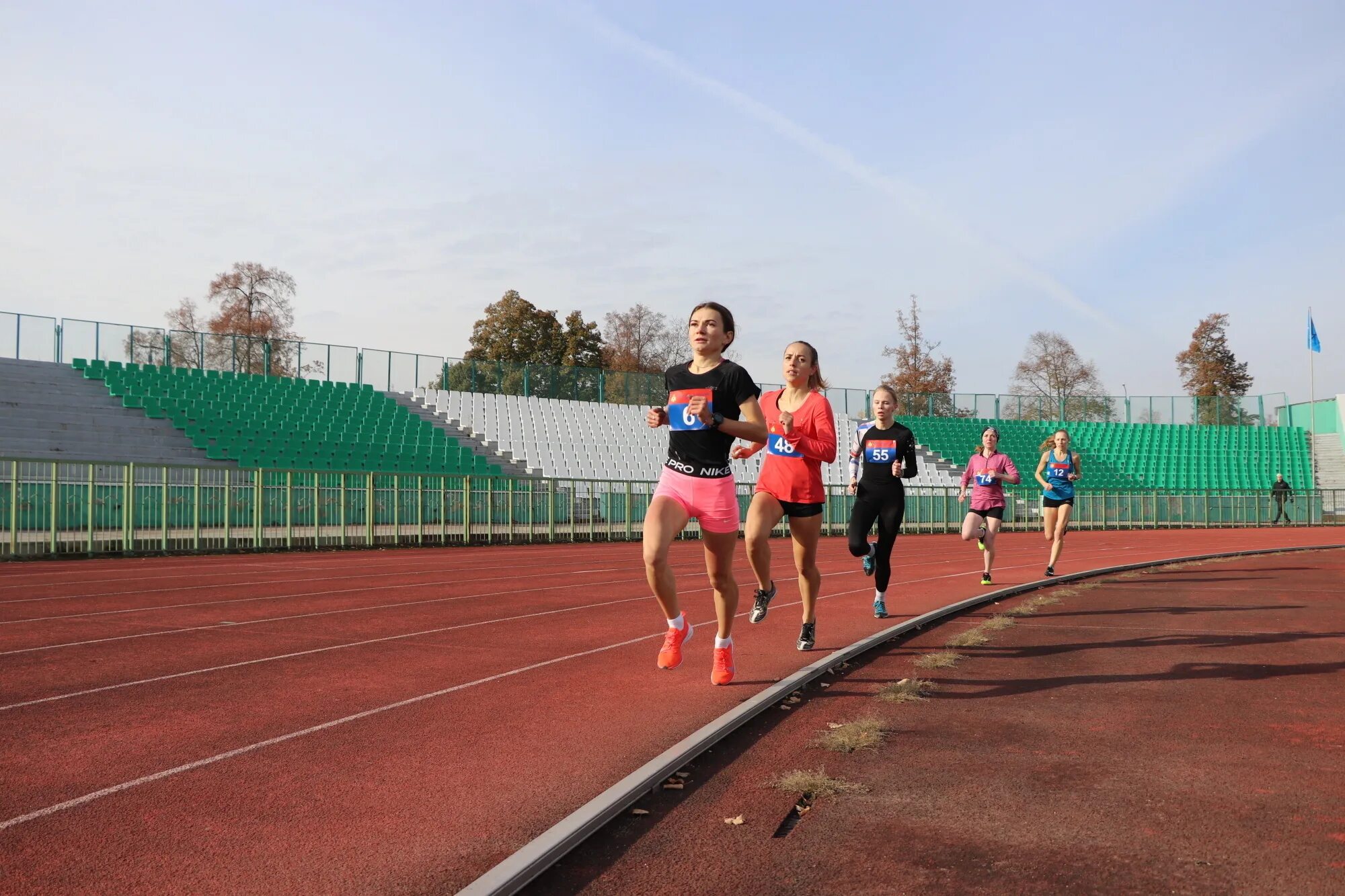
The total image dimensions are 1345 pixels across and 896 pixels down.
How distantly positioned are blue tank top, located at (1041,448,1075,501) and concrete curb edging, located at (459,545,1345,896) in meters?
6.59

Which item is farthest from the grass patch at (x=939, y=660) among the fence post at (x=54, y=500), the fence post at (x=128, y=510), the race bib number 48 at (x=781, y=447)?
the fence post at (x=128, y=510)

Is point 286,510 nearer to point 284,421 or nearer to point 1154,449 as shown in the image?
point 284,421

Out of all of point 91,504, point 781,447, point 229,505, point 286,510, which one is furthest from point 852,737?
point 286,510

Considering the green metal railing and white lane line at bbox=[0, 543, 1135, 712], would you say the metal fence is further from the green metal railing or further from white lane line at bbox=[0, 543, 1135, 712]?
white lane line at bbox=[0, 543, 1135, 712]

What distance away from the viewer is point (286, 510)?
20203mm

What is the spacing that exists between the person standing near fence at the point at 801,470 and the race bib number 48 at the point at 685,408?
1.06 meters

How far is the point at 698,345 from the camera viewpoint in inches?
229

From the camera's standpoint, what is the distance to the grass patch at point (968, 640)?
7633 millimetres

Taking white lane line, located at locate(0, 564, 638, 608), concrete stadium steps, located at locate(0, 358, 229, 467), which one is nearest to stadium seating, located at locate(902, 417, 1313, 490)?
concrete stadium steps, located at locate(0, 358, 229, 467)

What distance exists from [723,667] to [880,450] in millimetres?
3986

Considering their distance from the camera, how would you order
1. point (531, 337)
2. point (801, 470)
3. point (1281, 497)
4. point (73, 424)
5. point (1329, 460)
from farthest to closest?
point (531, 337) → point (1329, 460) → point (1281, 497) → point (73, 424) → point (801, 470)

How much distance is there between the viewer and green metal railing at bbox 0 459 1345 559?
17.1m

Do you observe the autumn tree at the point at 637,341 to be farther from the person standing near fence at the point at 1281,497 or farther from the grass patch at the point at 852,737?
the grass patch at the point at 852,737

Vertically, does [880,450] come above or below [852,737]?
above
